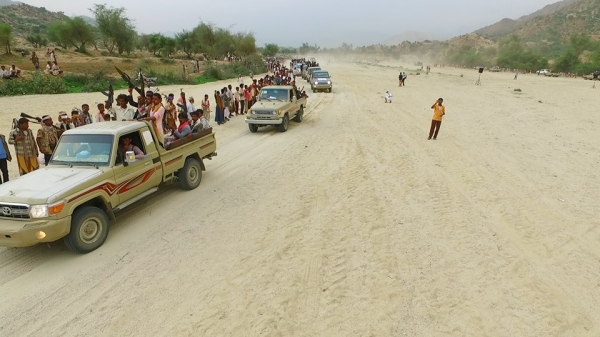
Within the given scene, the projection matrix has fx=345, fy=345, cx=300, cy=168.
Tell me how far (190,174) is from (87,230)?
287 cm

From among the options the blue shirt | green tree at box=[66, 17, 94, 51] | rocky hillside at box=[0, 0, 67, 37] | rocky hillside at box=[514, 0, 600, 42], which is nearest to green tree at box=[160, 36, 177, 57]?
green tree at box=[66, 17, 94, 51]

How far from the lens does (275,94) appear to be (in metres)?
14.9

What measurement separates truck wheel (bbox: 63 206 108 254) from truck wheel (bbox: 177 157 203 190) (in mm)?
2265

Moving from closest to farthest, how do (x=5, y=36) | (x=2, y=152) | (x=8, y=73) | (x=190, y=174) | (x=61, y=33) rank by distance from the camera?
(x=2, y=152)
(x=190, y=174)
(x=8, y=73)
(x=5, y=36)
(x=61, y=33)

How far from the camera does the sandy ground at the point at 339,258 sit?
411cm

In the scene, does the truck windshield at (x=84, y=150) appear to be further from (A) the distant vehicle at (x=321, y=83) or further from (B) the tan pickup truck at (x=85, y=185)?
(A) the distant vehicle at (x=321, y=83)

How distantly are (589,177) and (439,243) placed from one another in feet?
20.2

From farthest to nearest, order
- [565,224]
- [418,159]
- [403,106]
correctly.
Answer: [403,106], [418,159], [565,224]

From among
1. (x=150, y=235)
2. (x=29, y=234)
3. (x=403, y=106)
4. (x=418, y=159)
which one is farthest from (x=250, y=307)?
(x=403, y=106)

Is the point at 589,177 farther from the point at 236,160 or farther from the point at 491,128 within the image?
the point at 236,160

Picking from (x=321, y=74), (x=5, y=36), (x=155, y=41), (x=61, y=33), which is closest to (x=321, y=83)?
(x=321, y=74)

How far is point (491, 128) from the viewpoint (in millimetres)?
14992

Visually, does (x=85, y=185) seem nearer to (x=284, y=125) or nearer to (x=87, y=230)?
(x=87, y=230)

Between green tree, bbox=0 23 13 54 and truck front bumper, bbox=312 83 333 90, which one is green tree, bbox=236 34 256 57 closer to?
green tree, bbox=0 23 13 54
